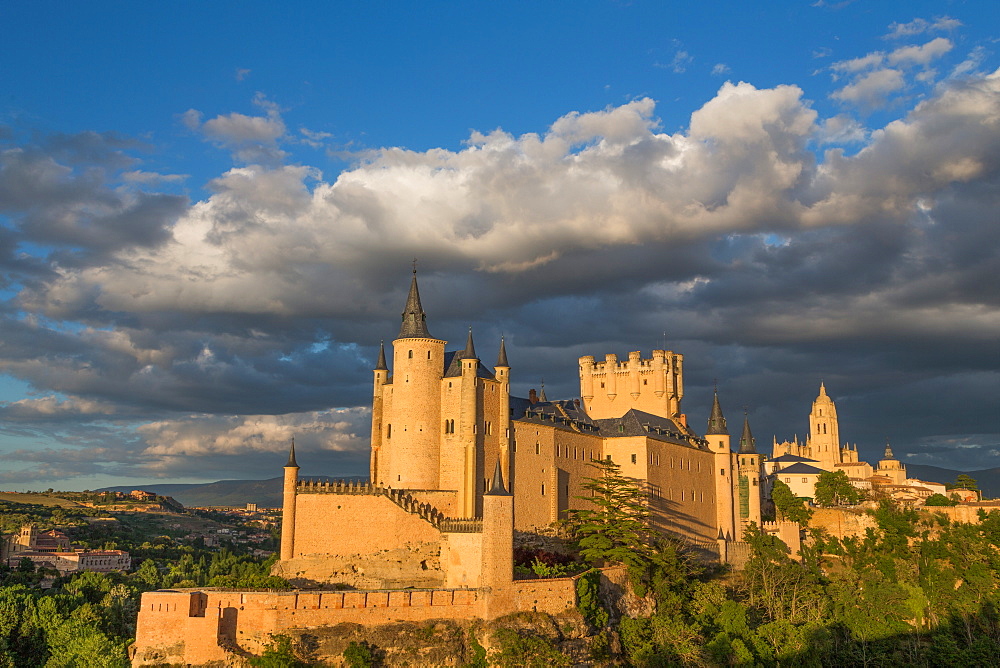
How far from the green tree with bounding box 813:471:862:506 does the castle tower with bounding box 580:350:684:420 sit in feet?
52.5

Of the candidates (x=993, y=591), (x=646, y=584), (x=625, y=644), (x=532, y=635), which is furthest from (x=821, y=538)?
(x=532, y=635)

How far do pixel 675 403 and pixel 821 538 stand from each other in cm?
1898

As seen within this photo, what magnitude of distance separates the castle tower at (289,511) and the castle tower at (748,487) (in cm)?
4680

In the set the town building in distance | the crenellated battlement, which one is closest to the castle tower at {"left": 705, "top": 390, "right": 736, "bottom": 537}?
the crenellated battlement

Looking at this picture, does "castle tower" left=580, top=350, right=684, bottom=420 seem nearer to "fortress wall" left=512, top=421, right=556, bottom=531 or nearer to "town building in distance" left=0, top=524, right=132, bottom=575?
"fortress wall" left=512, top=421, right=556, bottom=531

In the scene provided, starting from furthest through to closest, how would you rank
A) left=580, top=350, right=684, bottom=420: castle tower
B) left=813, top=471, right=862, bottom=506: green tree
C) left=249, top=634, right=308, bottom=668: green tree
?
left=580, top=350, right=684, bottom=420: castle tower
left=813, top=471, right=862, bottom=506: green tree
left=249, top=634, right=308, bottom=668: green tree

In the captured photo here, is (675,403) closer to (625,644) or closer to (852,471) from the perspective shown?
(625,644)

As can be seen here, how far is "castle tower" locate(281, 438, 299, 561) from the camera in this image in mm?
57656

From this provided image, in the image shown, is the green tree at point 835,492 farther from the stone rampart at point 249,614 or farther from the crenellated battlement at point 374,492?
the stone rampart at point 249,614

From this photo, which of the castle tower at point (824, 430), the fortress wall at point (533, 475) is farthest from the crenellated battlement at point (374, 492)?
the castle tower at point (824, 430)

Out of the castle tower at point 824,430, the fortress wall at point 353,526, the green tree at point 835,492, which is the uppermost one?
the castle tower at point 824,430

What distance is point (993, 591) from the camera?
72312mm

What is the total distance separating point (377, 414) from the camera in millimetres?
67500

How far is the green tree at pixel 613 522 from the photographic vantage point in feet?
201
